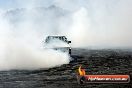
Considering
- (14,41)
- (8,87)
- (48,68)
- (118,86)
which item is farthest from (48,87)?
(14,41)

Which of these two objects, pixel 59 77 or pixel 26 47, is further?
pixel 26 47

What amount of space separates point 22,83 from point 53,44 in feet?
79.9

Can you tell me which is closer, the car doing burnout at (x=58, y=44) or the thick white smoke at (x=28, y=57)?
the thick white smoke at (x=28, y=57)

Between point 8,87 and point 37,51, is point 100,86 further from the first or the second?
point 37,51

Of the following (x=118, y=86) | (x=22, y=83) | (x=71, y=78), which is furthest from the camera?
→ (x=71, y=78)

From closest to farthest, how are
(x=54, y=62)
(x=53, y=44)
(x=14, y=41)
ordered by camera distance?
(x=54, y=62), (x=53, y=44), (x=14, y=41)

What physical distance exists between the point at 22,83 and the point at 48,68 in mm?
14447

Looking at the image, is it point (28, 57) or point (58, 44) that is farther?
point (58, 44)

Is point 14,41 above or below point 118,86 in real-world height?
above

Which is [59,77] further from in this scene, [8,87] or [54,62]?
[54,62]

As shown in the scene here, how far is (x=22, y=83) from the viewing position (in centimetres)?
4153

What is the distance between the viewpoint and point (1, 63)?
57.0 m

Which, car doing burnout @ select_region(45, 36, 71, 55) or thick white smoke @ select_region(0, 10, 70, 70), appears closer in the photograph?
thick white smoke @ select_region(0, 10, 70, 70)

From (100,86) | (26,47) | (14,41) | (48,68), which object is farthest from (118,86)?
(14,41)
